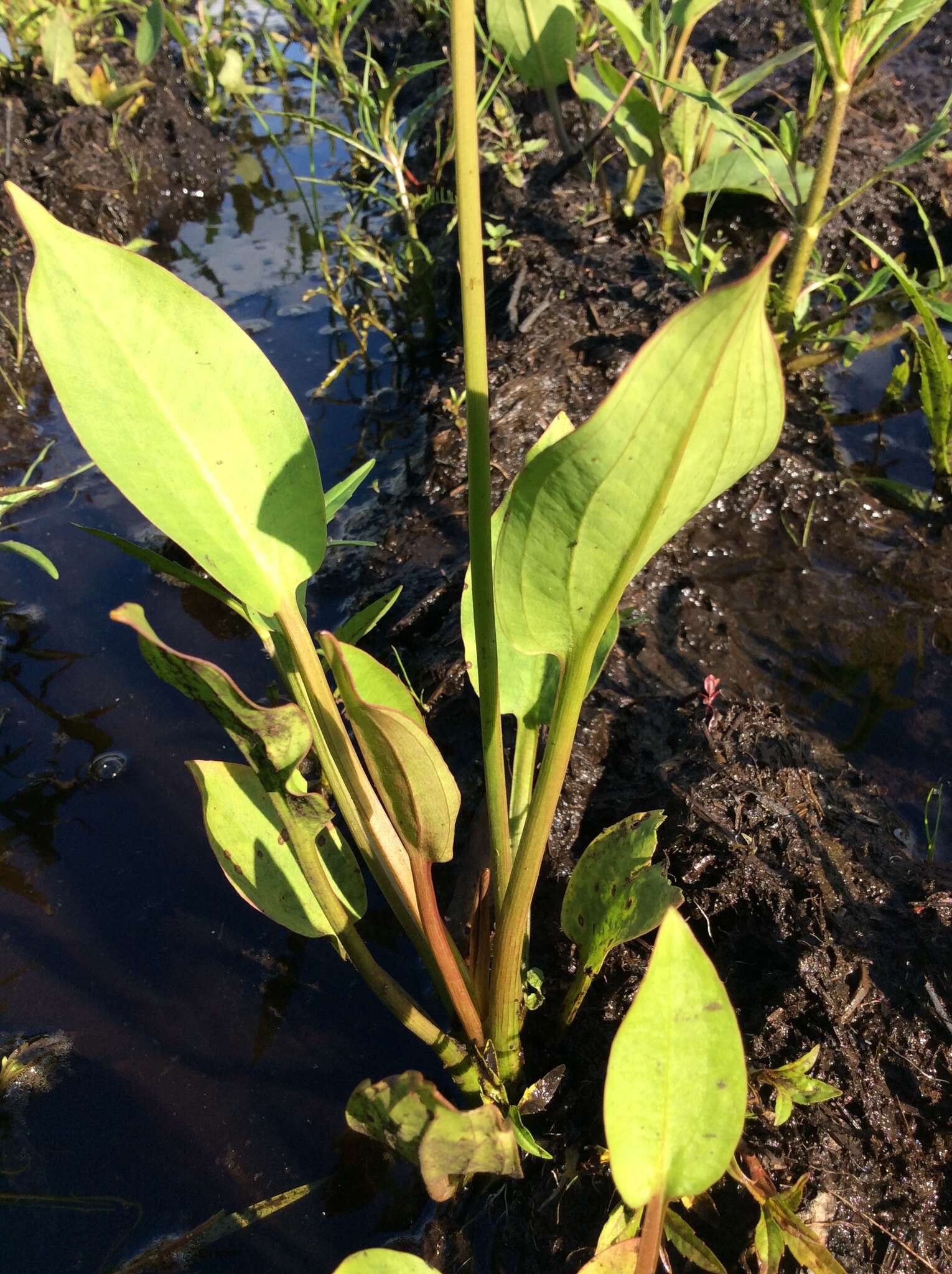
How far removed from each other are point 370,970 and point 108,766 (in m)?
0.84

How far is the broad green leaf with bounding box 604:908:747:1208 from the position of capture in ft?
2.24

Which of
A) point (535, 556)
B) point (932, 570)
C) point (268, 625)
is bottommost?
point (932, 570)

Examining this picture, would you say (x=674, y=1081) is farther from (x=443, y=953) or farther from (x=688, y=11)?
(x=688, y=11)

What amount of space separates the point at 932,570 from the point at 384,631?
3.61ft

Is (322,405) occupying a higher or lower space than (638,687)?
higher

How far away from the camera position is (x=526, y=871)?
910mm

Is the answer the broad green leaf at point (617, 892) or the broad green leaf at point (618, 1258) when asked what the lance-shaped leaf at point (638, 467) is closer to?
the broad green leaf at point (617, 892)

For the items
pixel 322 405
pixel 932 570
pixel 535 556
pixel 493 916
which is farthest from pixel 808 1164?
pixel 322 405

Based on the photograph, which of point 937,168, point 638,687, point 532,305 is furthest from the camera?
point 937,168

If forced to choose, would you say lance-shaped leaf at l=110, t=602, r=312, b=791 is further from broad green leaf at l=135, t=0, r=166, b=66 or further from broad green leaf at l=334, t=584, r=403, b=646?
broad green leaf at l=135, t=0, r=166, b=66

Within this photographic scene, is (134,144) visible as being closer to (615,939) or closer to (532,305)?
(532,305)

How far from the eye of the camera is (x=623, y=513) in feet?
2.16

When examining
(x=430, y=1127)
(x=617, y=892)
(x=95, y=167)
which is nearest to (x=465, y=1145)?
(x=430, y=1127)

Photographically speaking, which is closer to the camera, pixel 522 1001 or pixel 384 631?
pixel 522 1001
